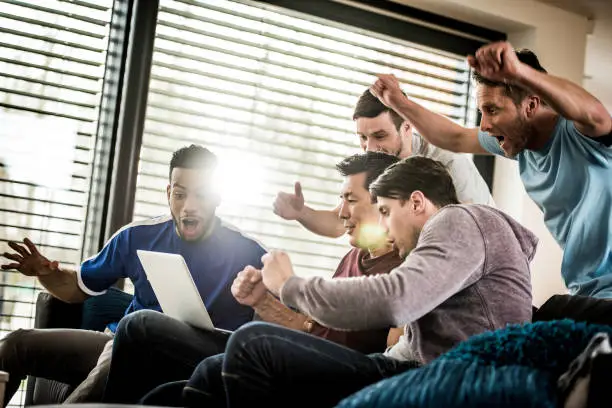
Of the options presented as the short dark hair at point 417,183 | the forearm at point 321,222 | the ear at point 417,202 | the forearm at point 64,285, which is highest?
the short dark hair at point 417,183

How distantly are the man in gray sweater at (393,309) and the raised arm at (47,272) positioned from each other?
122cm

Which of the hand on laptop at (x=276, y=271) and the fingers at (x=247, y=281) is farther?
the fingers at (x=247, y=281)

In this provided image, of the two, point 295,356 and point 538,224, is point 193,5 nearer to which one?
point 538,224

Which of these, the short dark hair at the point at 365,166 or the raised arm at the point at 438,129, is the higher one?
the raised arm at the point at 438,129

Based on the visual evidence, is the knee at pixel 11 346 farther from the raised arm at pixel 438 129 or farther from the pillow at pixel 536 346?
the pillow at pixel 536 346

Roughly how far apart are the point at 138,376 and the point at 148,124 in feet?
5.70

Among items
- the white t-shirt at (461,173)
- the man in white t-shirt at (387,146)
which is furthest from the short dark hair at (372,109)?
the white t-shirt at (461,173)

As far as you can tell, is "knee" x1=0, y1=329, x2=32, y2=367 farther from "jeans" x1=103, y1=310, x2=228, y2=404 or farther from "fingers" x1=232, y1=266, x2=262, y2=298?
"fingers" x1=232, y1=266, x2=262, y2=298

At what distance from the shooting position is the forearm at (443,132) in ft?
9.29

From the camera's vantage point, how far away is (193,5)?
3.87 metres

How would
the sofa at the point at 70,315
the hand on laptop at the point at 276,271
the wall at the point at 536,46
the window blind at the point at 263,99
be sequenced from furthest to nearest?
1. the wall at the point at 536,46
2. the window blind at the point at 263,99
3. the sofa at the point at 70,315
4. the hand on laptop at the point at 276,271

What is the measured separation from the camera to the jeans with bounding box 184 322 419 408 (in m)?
1.72

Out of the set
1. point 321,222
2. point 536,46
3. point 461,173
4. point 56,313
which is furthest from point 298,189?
point 536,46

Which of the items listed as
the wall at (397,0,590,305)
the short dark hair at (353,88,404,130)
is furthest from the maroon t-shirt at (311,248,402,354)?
the wall at (397,0,590,305)
